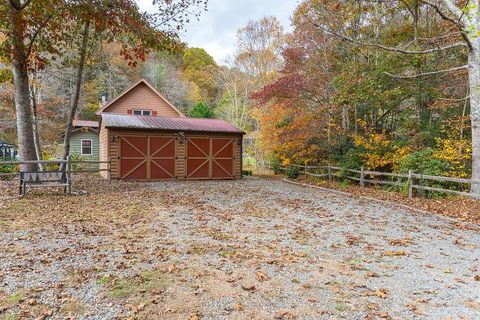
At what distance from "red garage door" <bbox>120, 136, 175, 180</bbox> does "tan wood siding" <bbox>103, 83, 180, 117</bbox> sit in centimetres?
761

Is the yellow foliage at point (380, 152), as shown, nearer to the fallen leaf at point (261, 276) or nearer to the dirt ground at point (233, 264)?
the dirt ground at point (233, 264)

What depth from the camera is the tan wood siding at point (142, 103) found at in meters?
20.6

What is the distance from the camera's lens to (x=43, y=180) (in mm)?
8859

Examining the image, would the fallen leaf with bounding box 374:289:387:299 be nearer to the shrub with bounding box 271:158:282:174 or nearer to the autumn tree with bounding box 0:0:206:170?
the autumn tree with bounding box 0:0:206:170

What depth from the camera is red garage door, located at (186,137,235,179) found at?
1511cm

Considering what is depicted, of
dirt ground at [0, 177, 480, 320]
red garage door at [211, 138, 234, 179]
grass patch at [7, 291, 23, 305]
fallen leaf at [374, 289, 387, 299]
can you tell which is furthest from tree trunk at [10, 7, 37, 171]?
fallen leaf at [374, 289, 387, 299]

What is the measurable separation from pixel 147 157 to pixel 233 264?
11066 mm

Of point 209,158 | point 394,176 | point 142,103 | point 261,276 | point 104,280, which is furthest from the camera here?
point 142,103

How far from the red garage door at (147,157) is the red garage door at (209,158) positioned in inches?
34.8

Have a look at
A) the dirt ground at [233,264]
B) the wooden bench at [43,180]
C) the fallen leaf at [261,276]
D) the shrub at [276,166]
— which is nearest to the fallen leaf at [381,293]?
the dirt ground at [233,264]

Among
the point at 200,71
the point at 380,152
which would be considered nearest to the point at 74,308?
the point at 380,152

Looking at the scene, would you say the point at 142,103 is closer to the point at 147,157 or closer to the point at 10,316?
the point at 147,157

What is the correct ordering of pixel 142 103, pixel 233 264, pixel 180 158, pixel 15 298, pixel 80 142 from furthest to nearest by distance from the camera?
pixel 80 142
pixel 142 103
pixel 180 158
pixel 233 264
pixel 15 298

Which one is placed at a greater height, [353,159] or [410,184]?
[353,159]
